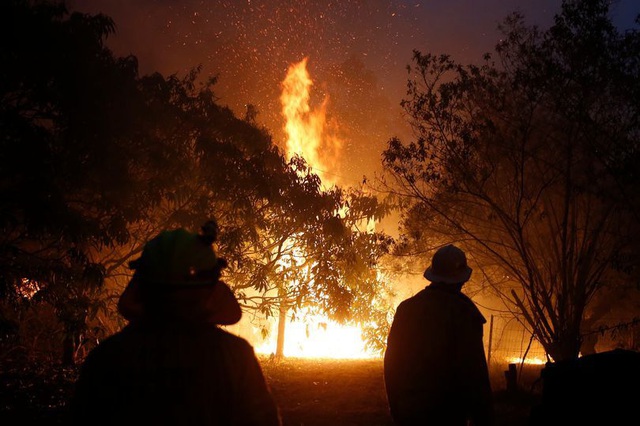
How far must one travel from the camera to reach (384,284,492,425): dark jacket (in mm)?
2740

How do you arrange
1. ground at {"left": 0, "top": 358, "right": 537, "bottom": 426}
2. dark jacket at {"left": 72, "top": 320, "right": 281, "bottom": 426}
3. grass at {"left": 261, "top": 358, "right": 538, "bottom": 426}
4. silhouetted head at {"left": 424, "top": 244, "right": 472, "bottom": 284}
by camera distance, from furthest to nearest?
1. grass at {"left": 261, "top": 358, "right": 538, "bottom": 426}
2. ground at {"left": 0, "top": 358, "right": 537, "bottom": 426}
3. silhouetted head at {"left": 424, "top": 244, "right": 472, "bottom": 284}
4. dark jacket at {"left": 72, "top": 320, "right": 281, "bottom": 426}

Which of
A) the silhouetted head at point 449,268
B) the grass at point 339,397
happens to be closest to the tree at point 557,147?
the grass at point 339,397

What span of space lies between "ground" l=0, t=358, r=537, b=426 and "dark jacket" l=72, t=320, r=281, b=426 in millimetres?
5225

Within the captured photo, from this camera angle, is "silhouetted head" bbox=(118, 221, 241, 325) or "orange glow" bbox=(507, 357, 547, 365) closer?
"silhouetted head" bbox=(118, 221, 241, 325)

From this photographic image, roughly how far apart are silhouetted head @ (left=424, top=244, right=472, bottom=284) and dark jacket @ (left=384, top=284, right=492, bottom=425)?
137 mm

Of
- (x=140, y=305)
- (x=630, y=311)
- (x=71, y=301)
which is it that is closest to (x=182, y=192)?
(x=71, y=301)

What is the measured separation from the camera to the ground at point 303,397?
653 centimetres

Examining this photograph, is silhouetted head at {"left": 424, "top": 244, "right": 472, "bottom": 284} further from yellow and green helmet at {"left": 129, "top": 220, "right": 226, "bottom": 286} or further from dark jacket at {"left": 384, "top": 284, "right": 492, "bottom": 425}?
yellow and green helmet at {"left": 129, "top": 220, "right": 226, "bottom": 286}

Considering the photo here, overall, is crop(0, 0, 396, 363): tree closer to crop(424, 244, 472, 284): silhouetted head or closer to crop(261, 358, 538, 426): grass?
crop(261, 358, 538, 426): grass

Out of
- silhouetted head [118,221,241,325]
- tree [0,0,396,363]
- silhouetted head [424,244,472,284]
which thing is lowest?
silhouetted head [118,221,241,325]

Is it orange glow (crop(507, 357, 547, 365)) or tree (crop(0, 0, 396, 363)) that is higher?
tree (crop(0, 0, 396, 363))

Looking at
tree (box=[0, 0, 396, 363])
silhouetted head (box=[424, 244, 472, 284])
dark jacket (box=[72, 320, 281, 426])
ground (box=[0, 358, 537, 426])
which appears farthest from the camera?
ground (box=[0, 358, 537, 426])

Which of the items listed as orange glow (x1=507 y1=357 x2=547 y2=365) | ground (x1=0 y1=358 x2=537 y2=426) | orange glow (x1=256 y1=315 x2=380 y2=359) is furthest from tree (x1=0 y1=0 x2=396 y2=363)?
orange glow (x1=256 y1=315 x2=380 y2=359)

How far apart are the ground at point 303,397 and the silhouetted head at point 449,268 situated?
4.09 m
